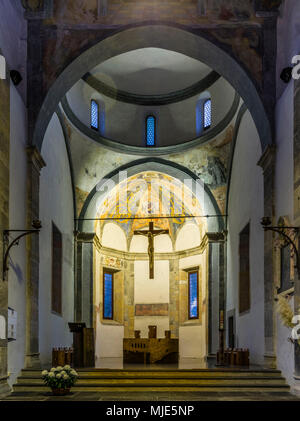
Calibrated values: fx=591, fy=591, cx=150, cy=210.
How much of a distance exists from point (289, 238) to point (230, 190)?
10301 mm

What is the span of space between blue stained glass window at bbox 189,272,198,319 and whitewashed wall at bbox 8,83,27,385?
544 inches

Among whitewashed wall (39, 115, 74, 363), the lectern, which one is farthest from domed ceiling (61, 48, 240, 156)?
the lectern

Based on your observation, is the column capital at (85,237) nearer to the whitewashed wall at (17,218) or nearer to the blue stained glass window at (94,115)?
the blue stained glass window at (94,115)

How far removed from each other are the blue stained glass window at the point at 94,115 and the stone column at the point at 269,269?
9.63 m

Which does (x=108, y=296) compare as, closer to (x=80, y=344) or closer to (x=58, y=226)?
(x=58, y=226)

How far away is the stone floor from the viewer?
9.62 meters

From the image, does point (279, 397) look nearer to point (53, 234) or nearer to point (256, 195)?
point (256, 195)

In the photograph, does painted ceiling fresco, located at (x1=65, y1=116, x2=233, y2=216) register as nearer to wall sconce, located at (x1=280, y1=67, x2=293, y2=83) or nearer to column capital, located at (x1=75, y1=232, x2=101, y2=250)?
column capital, located at (x1=75, y1=232, x2=101, y2=250)

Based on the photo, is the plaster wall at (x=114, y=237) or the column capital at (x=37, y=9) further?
the plaster wall at (x=114, y=237)

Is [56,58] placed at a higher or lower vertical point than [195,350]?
higher

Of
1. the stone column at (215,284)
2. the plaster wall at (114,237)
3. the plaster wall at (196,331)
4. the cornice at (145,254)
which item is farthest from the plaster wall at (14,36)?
the plaster wall at (114,237)

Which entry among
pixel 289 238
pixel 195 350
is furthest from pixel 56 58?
pixel 195 350

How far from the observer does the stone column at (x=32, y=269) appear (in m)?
12.4

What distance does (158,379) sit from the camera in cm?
1184
